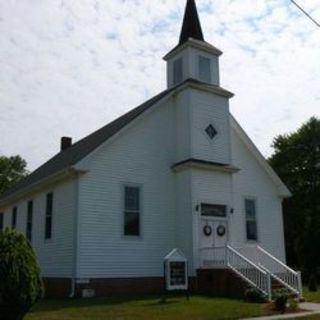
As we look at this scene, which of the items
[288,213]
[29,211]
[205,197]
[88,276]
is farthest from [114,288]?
[288,213]

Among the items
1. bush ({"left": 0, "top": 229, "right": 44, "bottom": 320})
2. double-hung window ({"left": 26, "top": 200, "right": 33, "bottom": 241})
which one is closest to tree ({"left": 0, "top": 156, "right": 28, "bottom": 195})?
double-hung window ({"left": 26, "top": 200, "right": 33, "bottom": 241})

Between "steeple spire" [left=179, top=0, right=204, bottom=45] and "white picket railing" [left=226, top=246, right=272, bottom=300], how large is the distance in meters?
10.7

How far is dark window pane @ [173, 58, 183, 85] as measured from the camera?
25.1 meters

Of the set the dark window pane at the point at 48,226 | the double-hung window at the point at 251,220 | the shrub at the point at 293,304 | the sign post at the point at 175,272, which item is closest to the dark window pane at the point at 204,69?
the double-hung window at the point at 251,220

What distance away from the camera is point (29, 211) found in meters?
26.7

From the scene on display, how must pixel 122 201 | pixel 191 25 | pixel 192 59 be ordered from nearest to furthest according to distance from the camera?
pixel 122 201
pixel 192 59
pixel 191 25

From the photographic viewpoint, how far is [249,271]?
19797 mm

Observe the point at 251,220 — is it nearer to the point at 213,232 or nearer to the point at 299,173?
the point at 213,232

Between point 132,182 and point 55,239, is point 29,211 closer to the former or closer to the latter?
point 55,239

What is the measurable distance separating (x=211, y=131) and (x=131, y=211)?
527 centimetres

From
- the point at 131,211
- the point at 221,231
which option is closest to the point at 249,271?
the point at 221,231

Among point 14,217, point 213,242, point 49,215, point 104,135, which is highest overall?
point 104,135

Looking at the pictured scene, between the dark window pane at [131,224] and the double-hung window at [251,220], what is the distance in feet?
20.6

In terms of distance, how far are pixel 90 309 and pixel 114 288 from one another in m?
4.68
